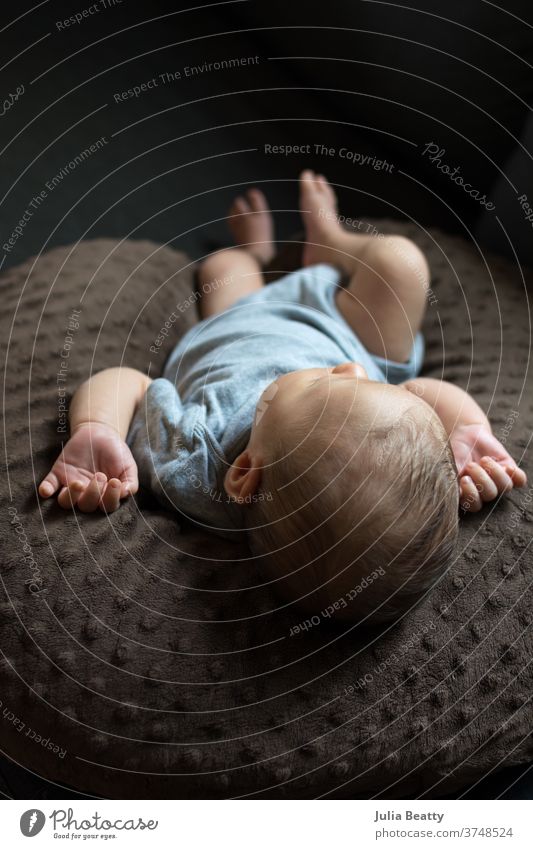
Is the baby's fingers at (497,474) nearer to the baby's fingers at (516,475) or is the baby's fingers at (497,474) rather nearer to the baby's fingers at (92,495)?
the baby's fingers at (516,475)

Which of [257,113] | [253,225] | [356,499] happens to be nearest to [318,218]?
[253,225]

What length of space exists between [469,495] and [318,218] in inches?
15.8

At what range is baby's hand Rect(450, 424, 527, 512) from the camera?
0.58 metres

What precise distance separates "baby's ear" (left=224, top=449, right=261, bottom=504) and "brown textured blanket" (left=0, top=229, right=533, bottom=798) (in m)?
0.06

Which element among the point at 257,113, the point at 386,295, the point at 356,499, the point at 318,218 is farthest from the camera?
the point at 257,113

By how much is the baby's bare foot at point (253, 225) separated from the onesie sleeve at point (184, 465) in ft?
1.09

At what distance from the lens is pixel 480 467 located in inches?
23.1

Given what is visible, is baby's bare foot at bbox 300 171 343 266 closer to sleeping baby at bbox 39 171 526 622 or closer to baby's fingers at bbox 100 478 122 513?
sleeping baby at bbox 39 171 526 622

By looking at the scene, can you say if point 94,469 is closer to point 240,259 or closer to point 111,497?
point 111,497
